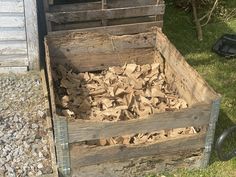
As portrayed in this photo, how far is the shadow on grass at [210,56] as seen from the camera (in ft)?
20.8

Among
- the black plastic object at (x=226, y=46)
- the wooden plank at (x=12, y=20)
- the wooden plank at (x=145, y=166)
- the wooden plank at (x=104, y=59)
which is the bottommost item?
the wooden plank at (x=145, y=166)

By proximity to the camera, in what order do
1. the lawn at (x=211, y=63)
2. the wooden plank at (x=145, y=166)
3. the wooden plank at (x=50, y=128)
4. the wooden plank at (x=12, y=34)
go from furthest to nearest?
the wooden plank at (x=12, y=34)
the lawn at (x=211, y=63)
the wooden plank at (x=50, y=128)
the wooden plank at (x=145, y=166)

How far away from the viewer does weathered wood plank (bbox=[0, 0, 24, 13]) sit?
21.5ft

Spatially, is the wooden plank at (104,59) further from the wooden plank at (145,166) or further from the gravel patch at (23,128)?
the wooden plank at (145,166)

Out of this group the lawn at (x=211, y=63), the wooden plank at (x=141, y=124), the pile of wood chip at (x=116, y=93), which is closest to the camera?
the wooden plank at (x=141, y=124)

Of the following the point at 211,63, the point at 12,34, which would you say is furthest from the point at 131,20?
the point at 12,34

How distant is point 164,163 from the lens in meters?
5.00

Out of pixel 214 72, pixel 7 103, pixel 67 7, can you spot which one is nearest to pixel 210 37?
pixel 214 72

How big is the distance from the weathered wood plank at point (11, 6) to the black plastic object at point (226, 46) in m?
3.60

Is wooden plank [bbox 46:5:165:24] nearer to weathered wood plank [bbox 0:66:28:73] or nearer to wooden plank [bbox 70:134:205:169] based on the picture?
weathered wood plank [bbox 0:66:28:73]

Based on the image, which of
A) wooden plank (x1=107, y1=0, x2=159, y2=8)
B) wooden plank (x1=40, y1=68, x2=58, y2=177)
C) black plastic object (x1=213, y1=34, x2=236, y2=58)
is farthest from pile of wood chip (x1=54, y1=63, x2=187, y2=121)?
black plastic object (x1=213, y1=34, x2=236, y2=58)

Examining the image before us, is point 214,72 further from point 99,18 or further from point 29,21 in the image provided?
point 29,21

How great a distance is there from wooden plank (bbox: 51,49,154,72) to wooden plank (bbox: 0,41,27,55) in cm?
71

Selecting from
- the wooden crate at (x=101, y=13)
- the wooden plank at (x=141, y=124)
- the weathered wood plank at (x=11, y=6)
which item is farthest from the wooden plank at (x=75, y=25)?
the wooden plank at (x=141, y=124)
